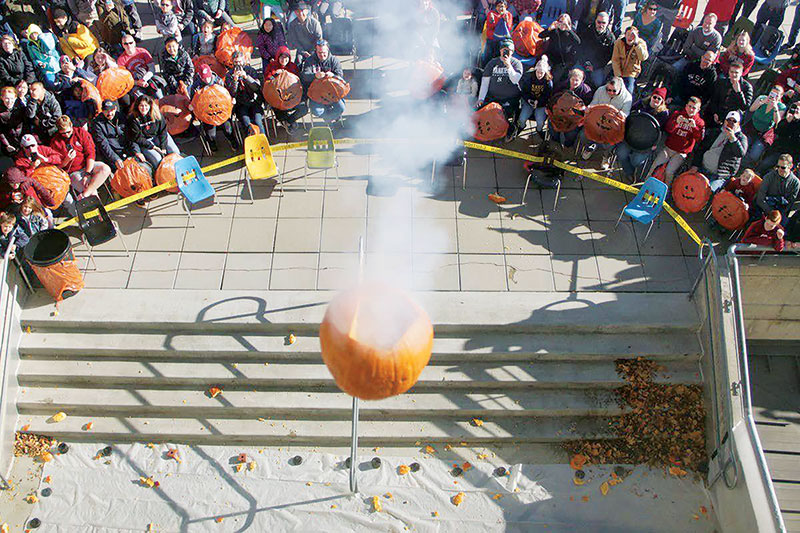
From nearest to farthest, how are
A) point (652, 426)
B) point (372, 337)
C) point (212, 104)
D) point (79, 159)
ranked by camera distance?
1. point (372, 337)
2. point (652, 426)
3. point (79, 159)
4. point (212, 104)

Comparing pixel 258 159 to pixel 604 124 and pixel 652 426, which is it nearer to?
pixel 604 124

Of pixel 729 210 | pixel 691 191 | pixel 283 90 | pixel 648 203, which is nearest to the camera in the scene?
pixel 729 210

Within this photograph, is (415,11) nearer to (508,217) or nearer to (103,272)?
(508,217)

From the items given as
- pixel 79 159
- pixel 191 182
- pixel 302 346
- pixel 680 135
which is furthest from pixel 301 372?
pixel 680 135

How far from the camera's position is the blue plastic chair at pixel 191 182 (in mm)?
9055

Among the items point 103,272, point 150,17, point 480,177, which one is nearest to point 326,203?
point 480,177

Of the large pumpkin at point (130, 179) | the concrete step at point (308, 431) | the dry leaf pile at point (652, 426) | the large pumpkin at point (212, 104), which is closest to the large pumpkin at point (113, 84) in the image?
the large pumpkin at point (212, 104)

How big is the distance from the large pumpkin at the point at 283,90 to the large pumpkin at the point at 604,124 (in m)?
4.86

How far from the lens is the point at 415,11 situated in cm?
1288

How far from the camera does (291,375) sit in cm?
772

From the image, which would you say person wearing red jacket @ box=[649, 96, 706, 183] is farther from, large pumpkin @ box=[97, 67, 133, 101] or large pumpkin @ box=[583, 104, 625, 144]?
large pumpkin @ box=[97, 67, 133, 101]

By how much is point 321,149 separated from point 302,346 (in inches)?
136

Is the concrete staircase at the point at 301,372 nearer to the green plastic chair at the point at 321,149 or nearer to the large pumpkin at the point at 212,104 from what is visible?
the green plastic chair at the point at 321,149

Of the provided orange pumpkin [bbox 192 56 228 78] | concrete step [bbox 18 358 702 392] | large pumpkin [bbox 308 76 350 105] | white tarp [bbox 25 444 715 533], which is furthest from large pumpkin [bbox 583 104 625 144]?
orange pumpkin [bbox 192 56 228 78]
